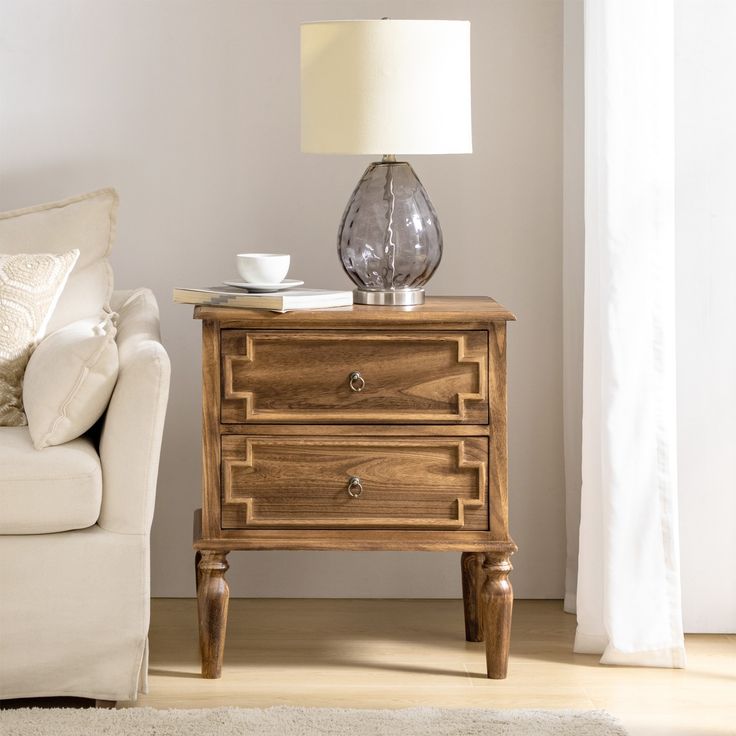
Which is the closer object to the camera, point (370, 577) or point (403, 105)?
point (403, 105)

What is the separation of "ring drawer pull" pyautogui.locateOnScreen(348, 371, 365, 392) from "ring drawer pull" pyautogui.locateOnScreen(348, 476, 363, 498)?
0.56 ft

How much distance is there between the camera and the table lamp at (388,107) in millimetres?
2072

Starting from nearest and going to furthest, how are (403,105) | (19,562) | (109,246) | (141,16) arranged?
1. (19,562)
2. (403,105)
3. (109,246)
4. (141,16)

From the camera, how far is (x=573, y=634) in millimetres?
2426

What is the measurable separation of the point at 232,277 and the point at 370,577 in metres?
0.81

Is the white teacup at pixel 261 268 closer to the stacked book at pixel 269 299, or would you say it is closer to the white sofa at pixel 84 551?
the stacked book at pixel 269 299

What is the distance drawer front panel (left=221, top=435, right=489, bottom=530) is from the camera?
6.82ft

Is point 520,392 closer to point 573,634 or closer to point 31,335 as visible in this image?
point 573,634

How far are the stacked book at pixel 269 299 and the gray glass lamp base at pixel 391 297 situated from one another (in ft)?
0.13

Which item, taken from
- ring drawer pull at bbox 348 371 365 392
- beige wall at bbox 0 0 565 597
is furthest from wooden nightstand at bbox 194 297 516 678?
beige wall at bbox 0 0 565 597

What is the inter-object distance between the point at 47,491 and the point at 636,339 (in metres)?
1.17

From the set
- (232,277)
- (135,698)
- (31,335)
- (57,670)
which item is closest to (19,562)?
(57,670)

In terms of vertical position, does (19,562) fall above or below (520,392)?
below

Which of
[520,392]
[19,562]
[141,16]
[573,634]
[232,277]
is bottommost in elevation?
[573,634]
